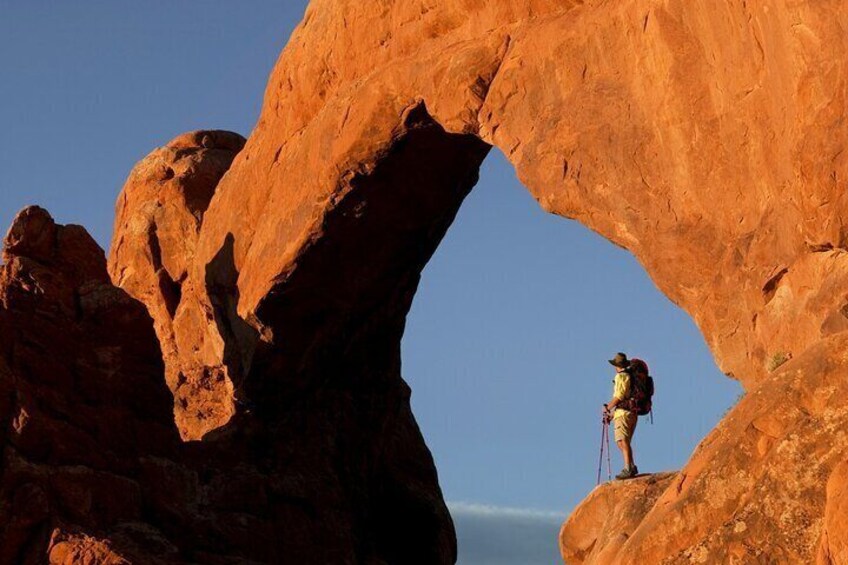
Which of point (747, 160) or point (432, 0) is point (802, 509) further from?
point (432, 0)

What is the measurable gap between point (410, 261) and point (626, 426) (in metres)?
10.3

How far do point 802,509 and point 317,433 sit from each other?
19.4 meters

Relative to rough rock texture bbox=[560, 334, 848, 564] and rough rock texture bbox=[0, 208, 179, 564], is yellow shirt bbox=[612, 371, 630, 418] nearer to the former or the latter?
rough rock texture bbox=[560, 334, 848, 564]

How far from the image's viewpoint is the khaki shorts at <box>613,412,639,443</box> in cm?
2570

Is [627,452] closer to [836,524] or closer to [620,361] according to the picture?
[620,361]

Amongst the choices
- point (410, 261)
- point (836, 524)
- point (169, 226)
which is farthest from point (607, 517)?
point (169, 226)

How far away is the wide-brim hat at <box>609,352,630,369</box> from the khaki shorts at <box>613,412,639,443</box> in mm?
730

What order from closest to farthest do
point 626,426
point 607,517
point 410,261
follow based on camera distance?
1. point 607,517
2. point 626,426
3. point 410,261

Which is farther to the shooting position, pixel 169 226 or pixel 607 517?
pixel 169 226

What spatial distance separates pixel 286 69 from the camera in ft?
119

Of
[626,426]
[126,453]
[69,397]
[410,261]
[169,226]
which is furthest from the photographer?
[169,226]

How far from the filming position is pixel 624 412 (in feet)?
Result: 84.7

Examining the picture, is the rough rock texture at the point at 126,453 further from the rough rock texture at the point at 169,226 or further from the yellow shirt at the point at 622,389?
the yellow shirt at the point at 622,389

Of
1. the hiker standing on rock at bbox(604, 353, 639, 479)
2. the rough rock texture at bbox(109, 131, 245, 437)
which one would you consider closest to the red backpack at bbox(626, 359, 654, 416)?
the hiker standing on rock at bbox(604, 353, 639, 479)
